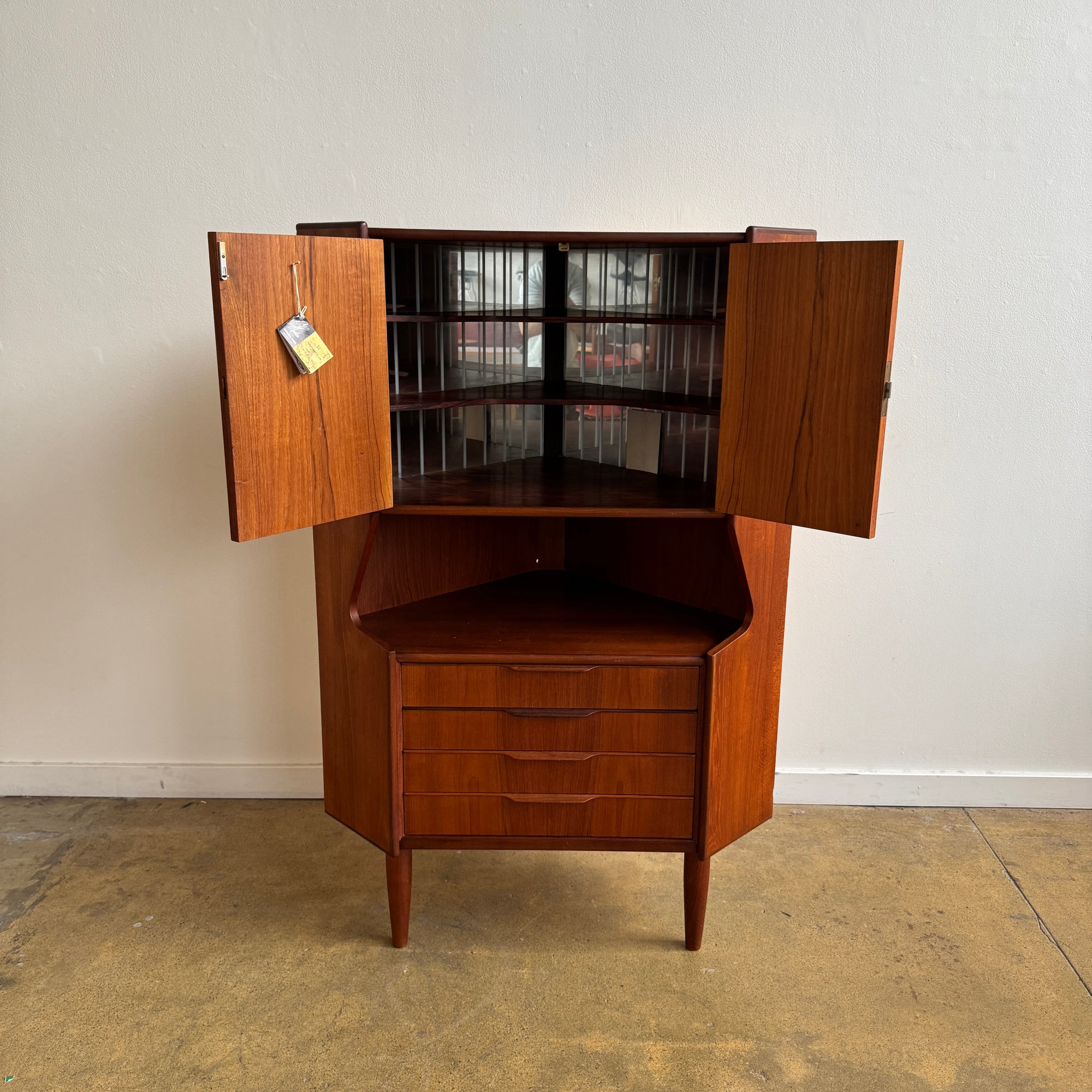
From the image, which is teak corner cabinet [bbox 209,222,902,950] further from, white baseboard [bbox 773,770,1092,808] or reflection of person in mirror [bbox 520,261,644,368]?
white baseboard [bbox 773,770,1092,808]

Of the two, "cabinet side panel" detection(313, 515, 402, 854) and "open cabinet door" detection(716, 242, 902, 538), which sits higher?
"open cabinet door" detection(716, 242, 902, 538)

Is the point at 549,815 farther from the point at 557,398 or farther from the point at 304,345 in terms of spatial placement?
the point at 304,345

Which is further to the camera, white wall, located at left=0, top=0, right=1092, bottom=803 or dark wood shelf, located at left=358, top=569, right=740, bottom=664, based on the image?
white wall, located at left=0, top=0, right=1092, bottom=803

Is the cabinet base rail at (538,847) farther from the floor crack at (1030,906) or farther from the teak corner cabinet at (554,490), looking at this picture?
the floor crack at (1030,906)

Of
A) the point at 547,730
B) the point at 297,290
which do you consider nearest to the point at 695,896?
the point at 547,730

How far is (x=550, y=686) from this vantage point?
2.48 metres

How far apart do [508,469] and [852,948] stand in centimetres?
154

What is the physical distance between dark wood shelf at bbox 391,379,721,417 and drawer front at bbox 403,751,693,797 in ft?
2.76

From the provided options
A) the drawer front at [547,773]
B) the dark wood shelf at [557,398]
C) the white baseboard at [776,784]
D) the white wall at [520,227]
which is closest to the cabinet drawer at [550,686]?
the drawer front at [547,773]

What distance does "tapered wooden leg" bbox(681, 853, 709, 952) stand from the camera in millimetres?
2598

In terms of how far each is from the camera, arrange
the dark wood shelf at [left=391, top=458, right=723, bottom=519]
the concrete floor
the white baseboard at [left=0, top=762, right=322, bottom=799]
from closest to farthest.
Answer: the concrete floor → the dark wood shelf at [left=391, top=458, right=723, bottom=519] → the white baseboard at [left=0, top=762, right=322, bottom=799]

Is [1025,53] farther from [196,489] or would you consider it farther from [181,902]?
[181,902]

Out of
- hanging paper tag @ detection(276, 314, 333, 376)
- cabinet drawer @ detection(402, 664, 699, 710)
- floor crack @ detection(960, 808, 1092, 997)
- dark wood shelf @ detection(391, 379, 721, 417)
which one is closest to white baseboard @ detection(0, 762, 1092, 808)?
floor crack @ detection(960, 808, 1092, 997)

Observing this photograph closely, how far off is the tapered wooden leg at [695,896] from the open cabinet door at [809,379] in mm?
903
